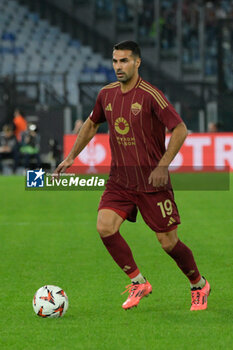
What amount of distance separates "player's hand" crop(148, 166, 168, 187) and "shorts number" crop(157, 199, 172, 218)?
0.73 ft

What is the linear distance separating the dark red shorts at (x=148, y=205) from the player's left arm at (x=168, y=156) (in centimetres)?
21

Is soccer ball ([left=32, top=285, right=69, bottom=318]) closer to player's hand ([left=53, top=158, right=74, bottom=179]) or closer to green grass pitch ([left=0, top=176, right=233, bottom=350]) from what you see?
green grass pitch ([left=0, top=176, right=233, bottom=350])

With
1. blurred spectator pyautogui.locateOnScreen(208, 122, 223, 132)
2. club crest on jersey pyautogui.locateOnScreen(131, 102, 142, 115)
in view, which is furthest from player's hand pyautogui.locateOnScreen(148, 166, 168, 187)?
blurred spectator pyautogui.locateOnScreen(208, 122, 223, 132)

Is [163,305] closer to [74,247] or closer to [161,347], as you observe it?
[161,347]

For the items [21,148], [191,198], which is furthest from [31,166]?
[191,198]

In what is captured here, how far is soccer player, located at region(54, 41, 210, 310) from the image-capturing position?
607 centimetres

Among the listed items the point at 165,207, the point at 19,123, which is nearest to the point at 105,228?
the point at 165,207

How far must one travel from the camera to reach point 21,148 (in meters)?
24.5

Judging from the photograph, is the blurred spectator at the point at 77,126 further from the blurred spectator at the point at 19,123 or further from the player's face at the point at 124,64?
the player's face at the point at 124,64

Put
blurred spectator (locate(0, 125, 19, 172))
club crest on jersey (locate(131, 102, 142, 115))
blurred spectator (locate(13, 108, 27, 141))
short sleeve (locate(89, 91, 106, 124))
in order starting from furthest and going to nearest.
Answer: blurred spectator (locate(13, 108, 27, 141)), blurred spectator (locate(0, 125, 19, 172)), short sleeve (locate(89, 91, 106, 124)), club crest on jersey (locate(131, 102, 142, 115))

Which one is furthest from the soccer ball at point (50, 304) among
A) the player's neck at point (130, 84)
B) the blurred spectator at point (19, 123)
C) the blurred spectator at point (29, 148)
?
the blurred spectator at point (19, 123)

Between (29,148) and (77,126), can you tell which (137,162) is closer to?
(77,126)

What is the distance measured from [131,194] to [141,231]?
5.94m

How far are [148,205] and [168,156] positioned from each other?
1.51 feet
